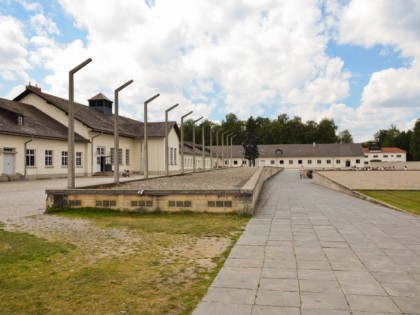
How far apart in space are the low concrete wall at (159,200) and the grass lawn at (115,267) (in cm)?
141

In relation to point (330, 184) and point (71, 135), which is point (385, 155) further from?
point (71, 135)

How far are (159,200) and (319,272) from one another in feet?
20.9

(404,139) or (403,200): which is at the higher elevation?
(404,139)

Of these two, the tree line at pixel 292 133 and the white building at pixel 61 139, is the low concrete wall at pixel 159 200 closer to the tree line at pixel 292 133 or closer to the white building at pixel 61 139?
the white building at pixel 61 139

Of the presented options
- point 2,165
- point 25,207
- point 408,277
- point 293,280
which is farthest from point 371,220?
point 2,165

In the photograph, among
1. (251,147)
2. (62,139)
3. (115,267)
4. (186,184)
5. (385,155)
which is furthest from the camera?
(385,155)

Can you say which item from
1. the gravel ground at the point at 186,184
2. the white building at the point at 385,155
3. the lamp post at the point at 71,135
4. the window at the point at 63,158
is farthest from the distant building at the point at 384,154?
the lamp post at the point at 71,135

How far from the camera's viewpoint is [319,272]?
509cm

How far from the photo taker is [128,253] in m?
6.13

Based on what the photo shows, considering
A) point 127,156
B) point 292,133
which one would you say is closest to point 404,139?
point 292,133

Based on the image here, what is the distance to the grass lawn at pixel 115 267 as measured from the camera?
396 cm

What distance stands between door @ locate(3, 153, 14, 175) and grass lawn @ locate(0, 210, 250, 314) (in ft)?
70.5

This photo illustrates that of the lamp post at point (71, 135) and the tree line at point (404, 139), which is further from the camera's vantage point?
the tree line at point (404, 139)

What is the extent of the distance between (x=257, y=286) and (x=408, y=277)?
2.04 meters
